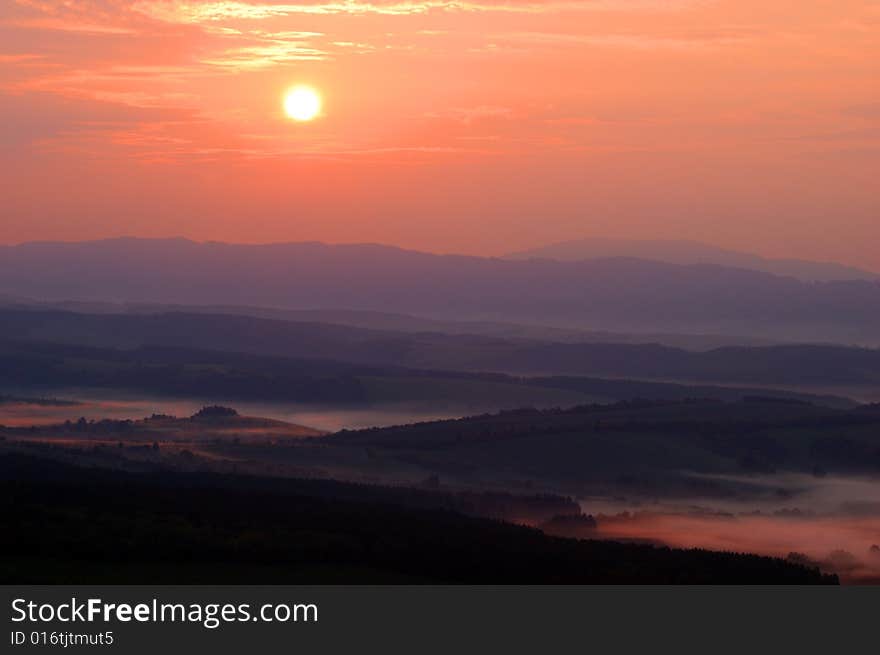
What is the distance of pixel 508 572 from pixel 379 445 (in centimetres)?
8629

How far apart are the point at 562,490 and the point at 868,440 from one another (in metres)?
40.9

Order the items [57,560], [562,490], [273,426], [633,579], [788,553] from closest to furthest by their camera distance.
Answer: [57,560]
[633,579]
[788,553]
[562,490]
[273,426]

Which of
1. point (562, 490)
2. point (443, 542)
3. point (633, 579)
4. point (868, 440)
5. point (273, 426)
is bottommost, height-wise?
point (633, 579)

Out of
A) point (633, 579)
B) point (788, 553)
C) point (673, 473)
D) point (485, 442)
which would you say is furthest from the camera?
point (485, 442)

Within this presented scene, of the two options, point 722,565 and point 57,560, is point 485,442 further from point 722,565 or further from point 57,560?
point 57,560

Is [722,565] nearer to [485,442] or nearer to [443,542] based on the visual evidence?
[443,542]

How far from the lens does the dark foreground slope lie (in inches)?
2474

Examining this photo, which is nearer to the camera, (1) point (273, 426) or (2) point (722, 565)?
(2) point (722, 565)

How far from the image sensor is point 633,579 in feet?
220

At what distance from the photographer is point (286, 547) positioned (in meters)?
68.8

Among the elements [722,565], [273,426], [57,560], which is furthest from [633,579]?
[273,426]

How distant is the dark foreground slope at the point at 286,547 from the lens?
6284cm

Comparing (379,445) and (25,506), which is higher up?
(379,445)

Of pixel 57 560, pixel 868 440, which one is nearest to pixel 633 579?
pixel 57 560
